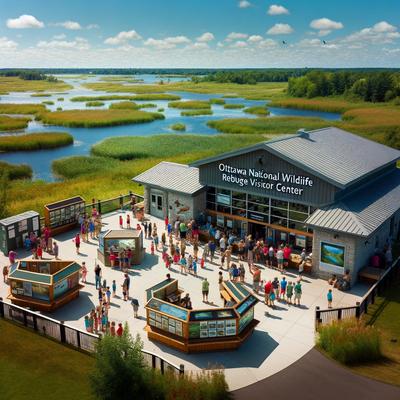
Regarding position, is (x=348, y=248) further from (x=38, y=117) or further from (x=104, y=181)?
(x=38, y=117)

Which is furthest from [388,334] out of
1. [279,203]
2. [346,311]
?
[279,203]

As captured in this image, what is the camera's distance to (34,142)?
67812 millimetres

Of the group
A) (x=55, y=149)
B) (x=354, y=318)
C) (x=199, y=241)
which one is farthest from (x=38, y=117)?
(x=354, y=318)

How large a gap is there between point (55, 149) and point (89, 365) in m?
55.8

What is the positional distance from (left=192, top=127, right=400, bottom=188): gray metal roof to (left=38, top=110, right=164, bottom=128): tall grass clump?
64.8 m

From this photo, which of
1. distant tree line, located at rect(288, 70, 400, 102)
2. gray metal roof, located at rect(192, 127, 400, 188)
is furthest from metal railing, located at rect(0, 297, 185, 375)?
distant tree line, located at rect(288, 70, 400, 102)

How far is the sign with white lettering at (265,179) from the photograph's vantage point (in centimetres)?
2577

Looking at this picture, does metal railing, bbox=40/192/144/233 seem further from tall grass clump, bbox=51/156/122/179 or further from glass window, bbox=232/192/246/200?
tall grass clump, bbox=51/156/122/179

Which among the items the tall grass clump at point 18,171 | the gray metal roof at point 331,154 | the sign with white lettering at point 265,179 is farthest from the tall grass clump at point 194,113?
the sign with white lettering at point 265,179

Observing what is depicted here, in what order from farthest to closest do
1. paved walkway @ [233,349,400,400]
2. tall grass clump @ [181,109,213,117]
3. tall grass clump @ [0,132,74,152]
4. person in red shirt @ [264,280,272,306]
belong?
1. tall grass clump @ [181,109,213,117]
2. tall grass clump @ [0,132,74,152]
3. person in red shirt @ [264,280,272,306]
4. paved walkway @ [233,349,400,400]

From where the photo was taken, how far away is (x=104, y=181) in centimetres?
4878

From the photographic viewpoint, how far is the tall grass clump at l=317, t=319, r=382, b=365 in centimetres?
1641

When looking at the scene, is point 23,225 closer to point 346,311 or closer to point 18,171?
point 346,311

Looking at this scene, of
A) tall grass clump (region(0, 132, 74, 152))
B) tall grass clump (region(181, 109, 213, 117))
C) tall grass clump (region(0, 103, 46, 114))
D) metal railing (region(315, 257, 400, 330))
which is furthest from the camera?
tall grass clump (region(181, 109, 213, 117))
